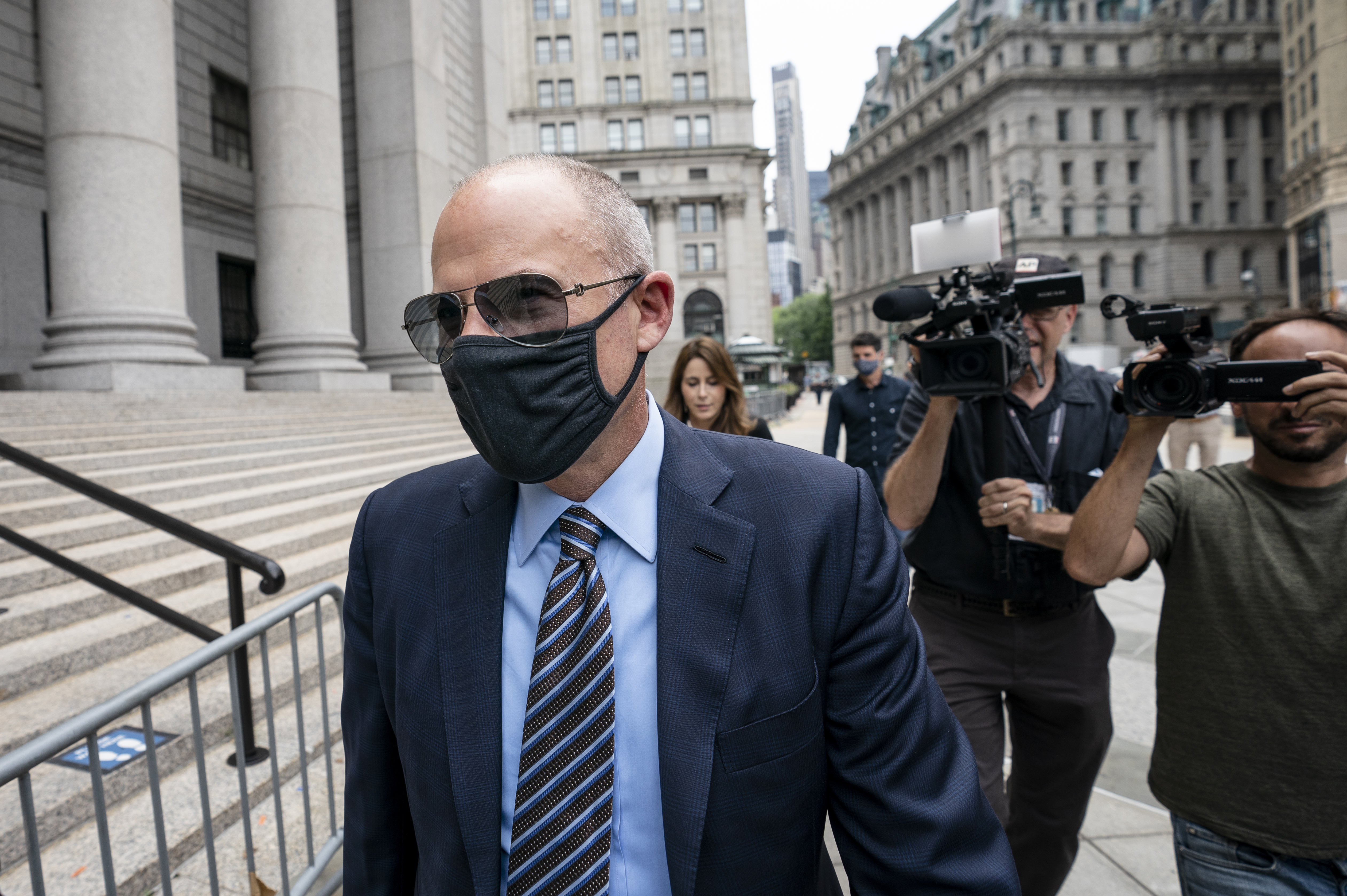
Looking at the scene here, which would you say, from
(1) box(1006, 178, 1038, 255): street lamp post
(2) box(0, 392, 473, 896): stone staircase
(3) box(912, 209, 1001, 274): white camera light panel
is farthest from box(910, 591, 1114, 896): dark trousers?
(1) box(1006, 178, 1038, 255): street lamp post

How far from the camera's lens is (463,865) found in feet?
4.63

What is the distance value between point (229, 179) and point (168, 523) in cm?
1511

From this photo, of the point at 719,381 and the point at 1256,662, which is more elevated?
the point at 719,381

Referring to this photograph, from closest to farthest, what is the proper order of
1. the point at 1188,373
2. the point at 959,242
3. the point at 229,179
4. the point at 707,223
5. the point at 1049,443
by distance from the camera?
the point at 1188,373 → the point at 959,242 → the point at 1049,443 → the point at 229,179 → the point at 707,223

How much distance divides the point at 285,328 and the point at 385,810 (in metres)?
12.7

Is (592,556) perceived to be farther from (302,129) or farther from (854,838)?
(302,129)

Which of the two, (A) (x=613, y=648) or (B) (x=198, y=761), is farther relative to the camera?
(B) (x=198, y=761)

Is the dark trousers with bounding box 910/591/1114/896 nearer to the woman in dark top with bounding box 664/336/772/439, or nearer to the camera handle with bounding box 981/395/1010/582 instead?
the camera handle with bounding box 981/395/1010/582

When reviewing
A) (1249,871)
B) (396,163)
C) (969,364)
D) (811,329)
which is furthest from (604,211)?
(811,329)

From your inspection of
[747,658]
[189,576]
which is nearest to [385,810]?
[747,658]

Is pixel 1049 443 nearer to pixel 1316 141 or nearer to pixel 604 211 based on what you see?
pixel 604 211

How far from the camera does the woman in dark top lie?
5098 millimetres

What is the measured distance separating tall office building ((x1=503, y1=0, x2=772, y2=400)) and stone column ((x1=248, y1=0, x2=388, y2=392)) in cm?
4140

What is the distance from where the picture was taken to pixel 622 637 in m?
1.45
